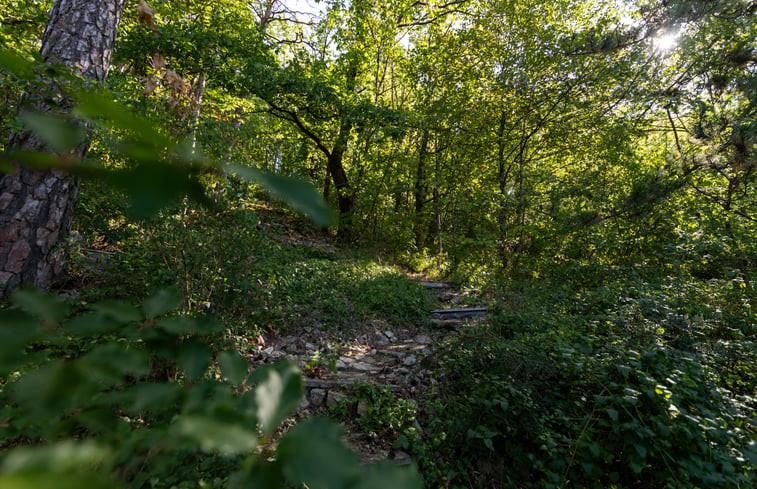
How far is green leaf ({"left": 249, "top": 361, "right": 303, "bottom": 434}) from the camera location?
0.38 m

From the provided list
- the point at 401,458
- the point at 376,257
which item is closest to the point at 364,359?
the point at 401,458

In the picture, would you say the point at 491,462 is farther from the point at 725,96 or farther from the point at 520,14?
the point at 520,14

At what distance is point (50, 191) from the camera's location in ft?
10.2

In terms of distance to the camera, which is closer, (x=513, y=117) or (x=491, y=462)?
(x=491, y=462)

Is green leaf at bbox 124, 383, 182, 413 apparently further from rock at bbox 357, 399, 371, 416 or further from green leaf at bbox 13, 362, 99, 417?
rock at bbox 357, 399, 371, 416

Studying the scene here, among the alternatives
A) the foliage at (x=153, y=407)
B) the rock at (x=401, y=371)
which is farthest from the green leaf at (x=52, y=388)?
the rock at (x=401, y=371)

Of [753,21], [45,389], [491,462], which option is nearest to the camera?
[45,389]

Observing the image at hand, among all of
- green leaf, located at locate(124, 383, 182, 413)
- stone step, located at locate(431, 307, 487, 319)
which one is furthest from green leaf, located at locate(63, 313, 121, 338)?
stone step, located at locate(431, 307, 487, 319)

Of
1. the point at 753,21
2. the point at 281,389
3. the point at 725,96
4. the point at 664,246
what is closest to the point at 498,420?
the point at 281,389

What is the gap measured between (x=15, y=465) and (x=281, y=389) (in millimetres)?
241

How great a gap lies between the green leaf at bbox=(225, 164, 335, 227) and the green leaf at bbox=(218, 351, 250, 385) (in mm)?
253

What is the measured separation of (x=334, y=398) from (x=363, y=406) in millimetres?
283

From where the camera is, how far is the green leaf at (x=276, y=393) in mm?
378

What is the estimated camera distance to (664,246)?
5.39 metres
